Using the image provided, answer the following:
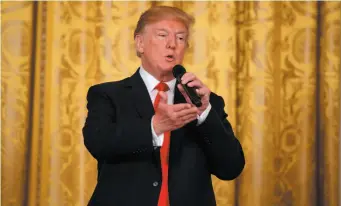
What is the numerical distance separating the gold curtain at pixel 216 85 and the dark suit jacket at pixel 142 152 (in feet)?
3.57

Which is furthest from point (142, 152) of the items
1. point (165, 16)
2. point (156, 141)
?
point (165, 16)

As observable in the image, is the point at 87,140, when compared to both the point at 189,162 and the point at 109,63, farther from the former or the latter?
the point at 109,63

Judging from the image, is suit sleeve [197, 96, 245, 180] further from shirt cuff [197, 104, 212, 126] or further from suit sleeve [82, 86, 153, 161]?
suit sleeve [82, 86, 153, 161]

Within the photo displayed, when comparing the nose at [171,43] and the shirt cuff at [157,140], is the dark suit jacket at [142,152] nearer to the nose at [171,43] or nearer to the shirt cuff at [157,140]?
the shirt cuff at [157,140]

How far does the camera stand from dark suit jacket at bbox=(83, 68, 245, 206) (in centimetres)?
121

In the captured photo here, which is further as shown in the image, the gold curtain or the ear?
the gold curtain

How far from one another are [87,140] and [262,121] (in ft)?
4.55

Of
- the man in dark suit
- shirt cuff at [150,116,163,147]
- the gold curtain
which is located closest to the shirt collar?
the man in dark suit

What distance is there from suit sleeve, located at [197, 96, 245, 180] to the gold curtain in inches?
43.4

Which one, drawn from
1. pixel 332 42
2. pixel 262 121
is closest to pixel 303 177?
pixel 262 121

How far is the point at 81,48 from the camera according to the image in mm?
2428

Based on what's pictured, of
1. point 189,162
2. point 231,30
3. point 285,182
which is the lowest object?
point 285,182

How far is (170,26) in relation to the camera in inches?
55.9

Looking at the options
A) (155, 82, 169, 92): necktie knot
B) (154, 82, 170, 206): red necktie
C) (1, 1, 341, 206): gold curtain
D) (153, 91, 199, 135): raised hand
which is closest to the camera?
(153, 91, 199, 135): raised hand
